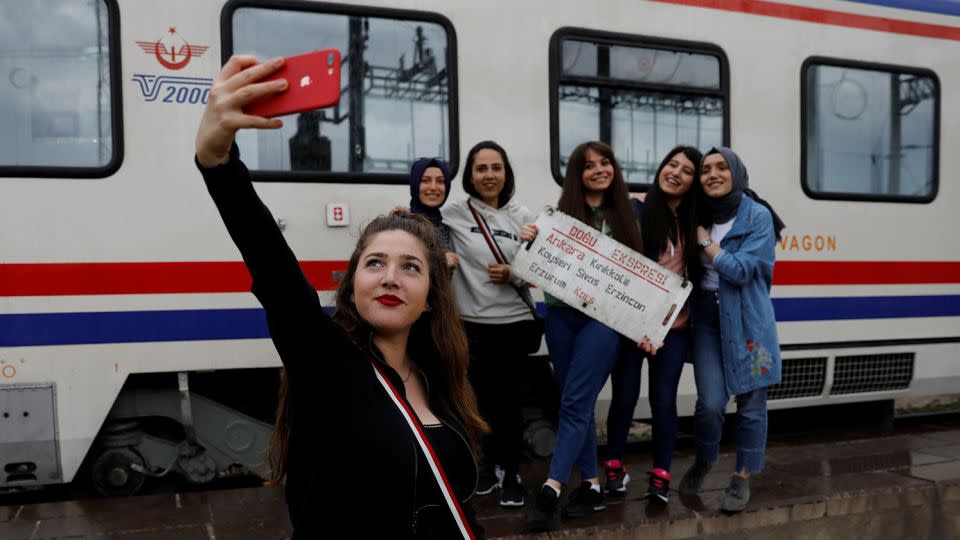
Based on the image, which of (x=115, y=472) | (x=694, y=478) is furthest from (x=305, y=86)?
(x=115, y=472)

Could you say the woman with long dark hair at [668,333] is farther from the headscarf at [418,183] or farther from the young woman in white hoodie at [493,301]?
the headscarf at [418,183]

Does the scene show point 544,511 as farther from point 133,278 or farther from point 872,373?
point 872,373

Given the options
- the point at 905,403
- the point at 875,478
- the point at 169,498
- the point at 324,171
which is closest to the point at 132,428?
the point at 169,498

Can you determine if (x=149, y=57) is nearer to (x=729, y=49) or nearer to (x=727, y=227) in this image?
(x=727, y=227)

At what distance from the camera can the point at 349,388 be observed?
155 cm

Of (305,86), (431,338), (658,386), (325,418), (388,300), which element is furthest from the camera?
(658,386)

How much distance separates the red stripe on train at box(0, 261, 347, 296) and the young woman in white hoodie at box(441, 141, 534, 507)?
80 cm

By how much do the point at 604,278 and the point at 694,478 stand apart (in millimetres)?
1153

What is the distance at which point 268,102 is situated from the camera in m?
1.29

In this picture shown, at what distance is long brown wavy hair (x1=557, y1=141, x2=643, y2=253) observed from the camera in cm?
368

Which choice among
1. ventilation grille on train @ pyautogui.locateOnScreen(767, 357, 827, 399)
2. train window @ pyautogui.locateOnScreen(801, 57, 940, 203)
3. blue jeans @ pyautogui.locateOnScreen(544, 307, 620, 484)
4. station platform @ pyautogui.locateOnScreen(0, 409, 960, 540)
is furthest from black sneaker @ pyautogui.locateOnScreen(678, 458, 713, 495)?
train window @ pyautogui.locateOnScreen(801, 57, 940, 203)

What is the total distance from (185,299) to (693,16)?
11.3 ft

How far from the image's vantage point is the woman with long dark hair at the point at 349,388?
1433mm

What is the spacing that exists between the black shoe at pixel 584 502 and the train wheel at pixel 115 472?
86.4 inches
